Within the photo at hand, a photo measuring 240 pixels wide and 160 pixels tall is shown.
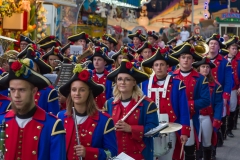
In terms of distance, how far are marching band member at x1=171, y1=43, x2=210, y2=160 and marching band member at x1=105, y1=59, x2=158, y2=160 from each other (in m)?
2.36

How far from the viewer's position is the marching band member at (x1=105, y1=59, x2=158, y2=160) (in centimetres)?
730

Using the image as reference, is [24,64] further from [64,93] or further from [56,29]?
[56,29]

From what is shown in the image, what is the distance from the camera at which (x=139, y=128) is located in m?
7.26

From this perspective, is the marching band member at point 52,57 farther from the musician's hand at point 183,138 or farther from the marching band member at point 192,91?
the musician's hand at point 183,138

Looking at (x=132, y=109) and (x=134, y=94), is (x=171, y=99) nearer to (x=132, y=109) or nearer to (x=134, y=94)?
(x=134, y=94)

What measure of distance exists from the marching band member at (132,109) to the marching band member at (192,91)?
92.7 inches

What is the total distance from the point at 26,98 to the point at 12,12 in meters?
11.5

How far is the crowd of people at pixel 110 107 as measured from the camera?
198 inches

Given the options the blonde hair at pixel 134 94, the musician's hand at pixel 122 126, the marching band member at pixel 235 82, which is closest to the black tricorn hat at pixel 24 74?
the musician's hand at pixel 122 126

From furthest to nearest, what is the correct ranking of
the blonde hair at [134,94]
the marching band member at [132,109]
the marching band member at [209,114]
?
the marching band member at [209,114], the blonde hair at [134,94], the marching band member at [132,109]

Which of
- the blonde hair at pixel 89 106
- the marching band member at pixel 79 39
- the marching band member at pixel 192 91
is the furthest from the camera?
the marching band member at pixel 79 39

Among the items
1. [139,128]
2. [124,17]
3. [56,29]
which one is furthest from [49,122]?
[124,17]

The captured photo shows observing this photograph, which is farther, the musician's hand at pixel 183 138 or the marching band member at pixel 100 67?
the marching band member at pixel 100 67

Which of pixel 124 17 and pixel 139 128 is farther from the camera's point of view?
pixel 124 17
